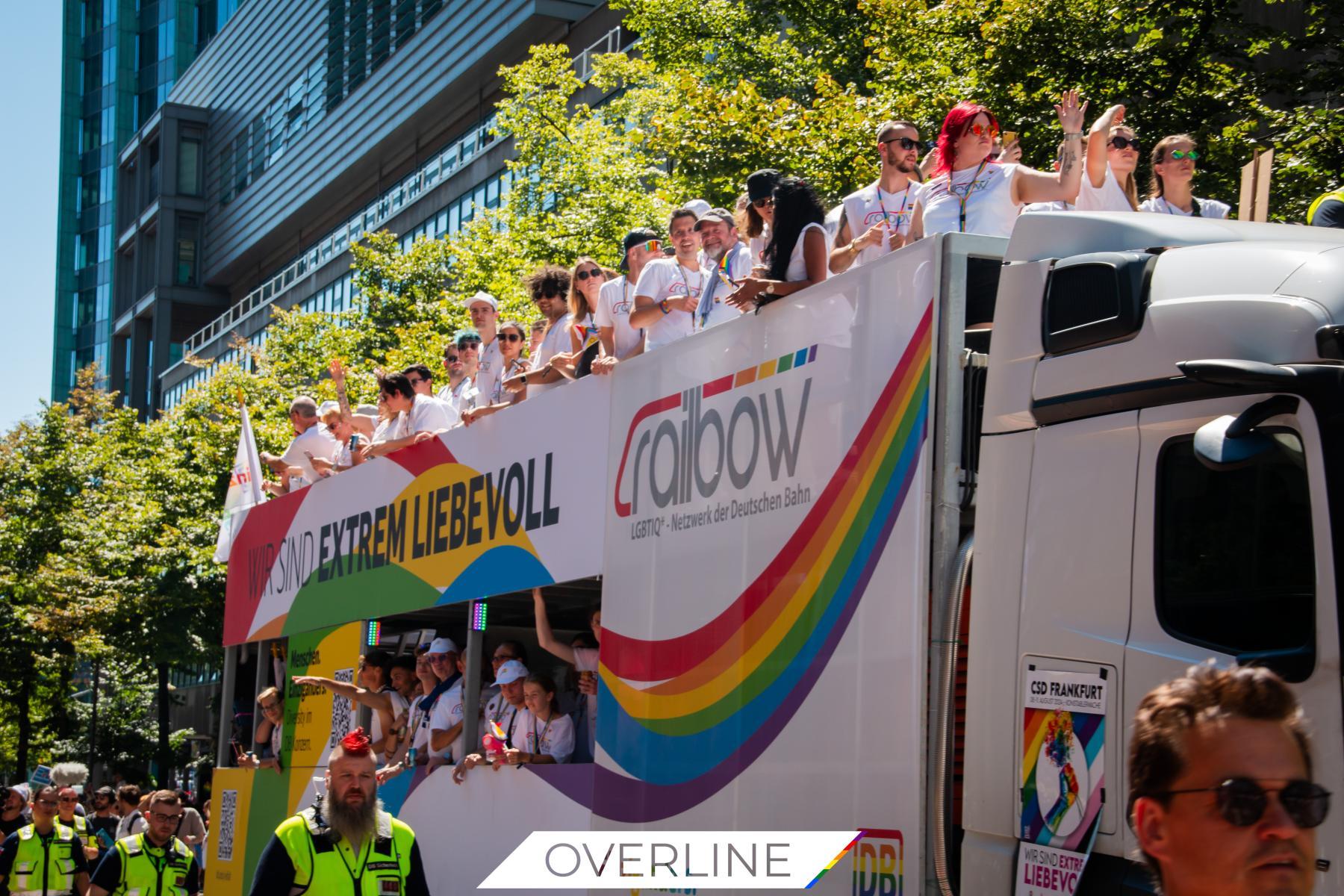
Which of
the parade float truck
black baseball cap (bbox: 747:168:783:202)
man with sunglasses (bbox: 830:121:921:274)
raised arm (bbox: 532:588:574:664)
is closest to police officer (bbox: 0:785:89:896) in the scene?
raised arm (bbox: 532:588:574:664)

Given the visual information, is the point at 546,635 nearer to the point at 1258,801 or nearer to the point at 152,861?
the point at 152,861

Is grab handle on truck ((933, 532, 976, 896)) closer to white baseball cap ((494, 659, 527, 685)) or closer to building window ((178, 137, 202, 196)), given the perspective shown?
white baseball cap ((494, 659, 527, 685))

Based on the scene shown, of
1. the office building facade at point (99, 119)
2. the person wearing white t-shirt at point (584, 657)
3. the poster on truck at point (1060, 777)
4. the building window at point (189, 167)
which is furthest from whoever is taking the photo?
the office building facade at point (99, 119)

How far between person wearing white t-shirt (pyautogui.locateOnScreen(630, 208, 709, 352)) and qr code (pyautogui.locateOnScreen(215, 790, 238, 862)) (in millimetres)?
6648

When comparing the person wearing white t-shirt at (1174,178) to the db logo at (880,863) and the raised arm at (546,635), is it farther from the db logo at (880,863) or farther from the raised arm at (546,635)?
the raised arm at (546,635)

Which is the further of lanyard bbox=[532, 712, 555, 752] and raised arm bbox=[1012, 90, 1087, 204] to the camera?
lanyard bbox=[532, 712, 555, 752]

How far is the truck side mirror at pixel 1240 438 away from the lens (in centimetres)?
418

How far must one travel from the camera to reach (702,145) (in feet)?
59.7

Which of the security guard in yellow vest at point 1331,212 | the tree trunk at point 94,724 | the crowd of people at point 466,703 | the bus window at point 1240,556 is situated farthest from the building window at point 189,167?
the bus window at point 1240,556

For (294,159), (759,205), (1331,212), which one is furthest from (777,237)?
(294,159)

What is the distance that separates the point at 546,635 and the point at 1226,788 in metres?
6.64

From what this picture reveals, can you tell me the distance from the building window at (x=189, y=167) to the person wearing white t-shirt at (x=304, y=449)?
61.4m

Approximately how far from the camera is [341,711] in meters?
11.1

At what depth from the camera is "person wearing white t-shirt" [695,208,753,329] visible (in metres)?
7.68
